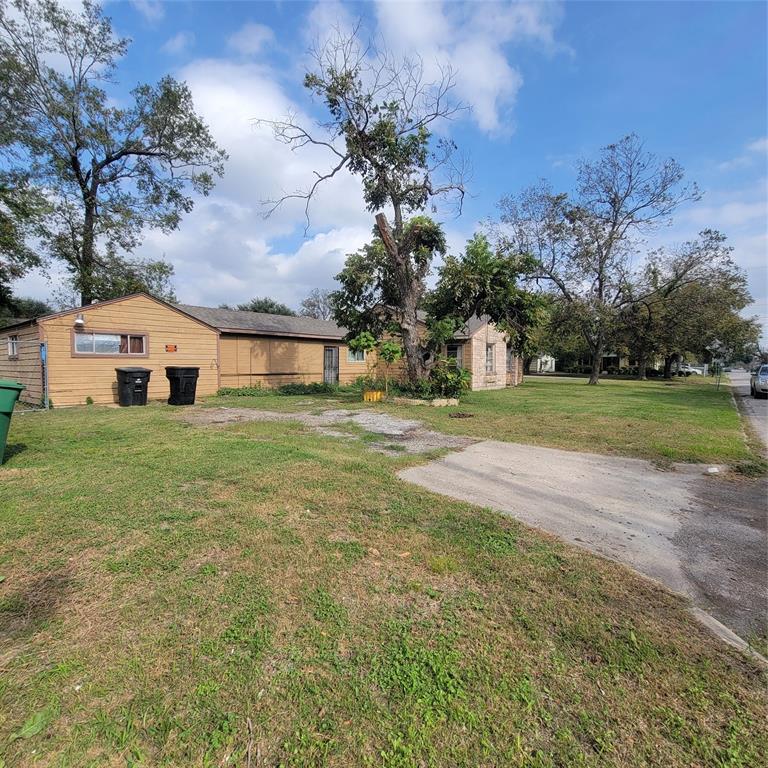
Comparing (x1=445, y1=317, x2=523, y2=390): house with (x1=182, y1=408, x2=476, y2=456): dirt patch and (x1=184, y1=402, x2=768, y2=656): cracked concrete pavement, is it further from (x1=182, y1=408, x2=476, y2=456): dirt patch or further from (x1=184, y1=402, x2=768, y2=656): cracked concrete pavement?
(x1=184, y1=402, x2=768, y2=656): cracked concrete pavement

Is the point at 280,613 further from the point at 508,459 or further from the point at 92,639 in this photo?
the point at 508,459

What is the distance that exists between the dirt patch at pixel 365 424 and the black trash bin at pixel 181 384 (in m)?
1.69

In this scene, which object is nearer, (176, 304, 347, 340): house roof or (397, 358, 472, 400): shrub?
(397, 358, 472, 400): shrub

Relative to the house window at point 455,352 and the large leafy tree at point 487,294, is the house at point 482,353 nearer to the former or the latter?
the house window at point 455,352

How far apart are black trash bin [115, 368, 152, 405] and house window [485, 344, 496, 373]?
53.4 feet

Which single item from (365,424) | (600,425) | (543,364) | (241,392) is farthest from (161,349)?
(543,364)

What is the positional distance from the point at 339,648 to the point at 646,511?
363 cm

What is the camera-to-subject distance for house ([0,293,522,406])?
12.0m

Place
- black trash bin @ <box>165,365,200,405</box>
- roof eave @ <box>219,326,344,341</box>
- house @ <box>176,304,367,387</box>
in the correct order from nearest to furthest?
black trash bin @ <box>165,365,200,405</box> → roof eave @ <box>219,326,344,341</box> → house @ <box>176,304,367,387</box>

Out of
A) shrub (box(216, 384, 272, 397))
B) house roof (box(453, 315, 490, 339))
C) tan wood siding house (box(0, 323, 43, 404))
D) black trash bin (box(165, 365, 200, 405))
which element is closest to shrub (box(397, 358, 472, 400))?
house roof (box(453, 315, 490, 339))

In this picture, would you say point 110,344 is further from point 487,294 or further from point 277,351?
point 487,294

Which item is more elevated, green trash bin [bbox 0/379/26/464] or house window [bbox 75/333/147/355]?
house window [bbox 75/333/147/355]

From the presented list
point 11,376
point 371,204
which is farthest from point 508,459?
point 11,376

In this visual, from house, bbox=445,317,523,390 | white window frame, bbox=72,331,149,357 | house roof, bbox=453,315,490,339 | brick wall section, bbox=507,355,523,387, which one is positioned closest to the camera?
white window frame, bbox=72,331,149,357
